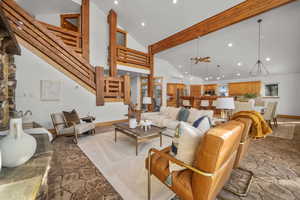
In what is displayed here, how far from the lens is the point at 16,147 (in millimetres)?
820

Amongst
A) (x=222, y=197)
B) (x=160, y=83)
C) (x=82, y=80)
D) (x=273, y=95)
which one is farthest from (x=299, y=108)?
(x=82, y=80)

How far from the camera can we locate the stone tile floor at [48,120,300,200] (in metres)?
1.49

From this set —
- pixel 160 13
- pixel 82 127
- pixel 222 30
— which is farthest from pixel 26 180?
pixel 222 30

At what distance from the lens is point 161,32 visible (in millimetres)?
5527

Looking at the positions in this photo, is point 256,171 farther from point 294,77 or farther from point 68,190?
point 294,77

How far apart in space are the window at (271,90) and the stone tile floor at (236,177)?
6.57m

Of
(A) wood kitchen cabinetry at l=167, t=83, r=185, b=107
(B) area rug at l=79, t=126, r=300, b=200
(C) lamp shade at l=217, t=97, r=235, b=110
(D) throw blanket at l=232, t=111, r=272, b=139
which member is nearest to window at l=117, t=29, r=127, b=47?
(A) wood kitchen cabinetry at l=167, t=83, r=185, b=107

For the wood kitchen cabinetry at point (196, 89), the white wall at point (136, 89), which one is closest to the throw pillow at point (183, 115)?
the white wall at point (136, 89)

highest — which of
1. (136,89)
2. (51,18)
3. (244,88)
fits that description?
(51,18)

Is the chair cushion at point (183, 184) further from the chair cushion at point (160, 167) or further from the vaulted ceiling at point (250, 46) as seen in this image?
the vaulted ceiling at point (250, 46)

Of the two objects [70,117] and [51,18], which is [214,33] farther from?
[51,18]

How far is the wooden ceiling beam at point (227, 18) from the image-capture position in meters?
3.04

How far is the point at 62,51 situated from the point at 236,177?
5616 millimetres

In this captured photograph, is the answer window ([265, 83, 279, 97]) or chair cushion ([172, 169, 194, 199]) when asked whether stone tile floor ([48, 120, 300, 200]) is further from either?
window ([265, 83, 279, 97])
